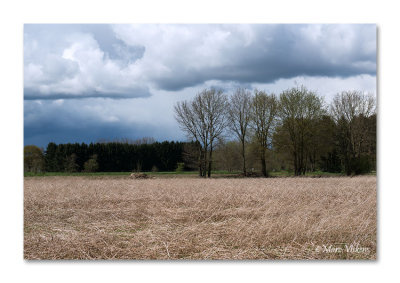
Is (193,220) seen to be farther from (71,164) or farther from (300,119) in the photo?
(300,119)

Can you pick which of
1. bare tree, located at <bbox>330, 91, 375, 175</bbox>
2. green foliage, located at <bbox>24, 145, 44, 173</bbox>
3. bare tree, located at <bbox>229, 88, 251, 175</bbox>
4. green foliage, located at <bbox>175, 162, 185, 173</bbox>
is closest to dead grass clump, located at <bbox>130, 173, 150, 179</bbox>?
green foliage, located at <bbox>175, 162, 185, 173</bbox>

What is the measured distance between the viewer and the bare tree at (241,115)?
8745 millimetres

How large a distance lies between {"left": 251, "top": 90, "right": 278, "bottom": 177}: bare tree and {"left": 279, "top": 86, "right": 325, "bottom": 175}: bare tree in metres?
0.34

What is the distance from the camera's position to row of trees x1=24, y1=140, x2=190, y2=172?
247 inches

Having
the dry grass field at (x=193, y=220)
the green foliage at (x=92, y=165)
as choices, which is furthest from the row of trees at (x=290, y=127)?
the green foliage at (x=92, y=165)

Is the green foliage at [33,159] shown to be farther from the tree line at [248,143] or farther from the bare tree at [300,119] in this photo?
the bare tree at [300,119]

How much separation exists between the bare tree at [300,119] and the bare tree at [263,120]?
13.6 inches

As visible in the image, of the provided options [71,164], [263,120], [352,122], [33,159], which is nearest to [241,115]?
[263,120]

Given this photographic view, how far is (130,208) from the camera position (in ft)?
20.9

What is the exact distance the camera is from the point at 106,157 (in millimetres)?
6656
